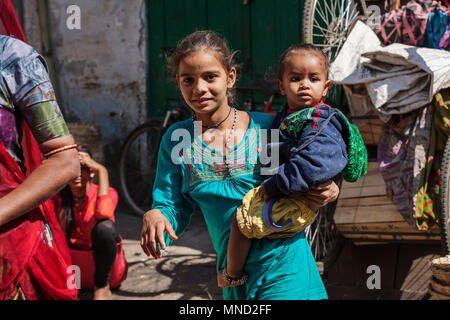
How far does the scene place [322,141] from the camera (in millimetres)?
1649

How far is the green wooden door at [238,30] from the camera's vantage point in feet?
17.5

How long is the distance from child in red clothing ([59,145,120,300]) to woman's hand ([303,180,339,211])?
221cm

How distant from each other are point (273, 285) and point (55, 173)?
→ 0.82 metres

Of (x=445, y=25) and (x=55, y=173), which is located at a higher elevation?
(x=445, y=25)

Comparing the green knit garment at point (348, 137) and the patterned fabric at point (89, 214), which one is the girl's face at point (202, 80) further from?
the patterned fabric at point (89, 214)

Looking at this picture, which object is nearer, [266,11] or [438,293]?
[438,293]

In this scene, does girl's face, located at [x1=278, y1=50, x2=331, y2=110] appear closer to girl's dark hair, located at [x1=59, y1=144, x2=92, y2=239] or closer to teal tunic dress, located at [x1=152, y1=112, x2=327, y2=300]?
teal tunic dress, located at [x1=152, y1=112, x2=327, y2=300]

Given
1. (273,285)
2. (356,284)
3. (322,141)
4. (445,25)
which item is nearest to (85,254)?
(356,284)

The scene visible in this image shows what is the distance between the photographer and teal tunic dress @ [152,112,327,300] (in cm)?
179

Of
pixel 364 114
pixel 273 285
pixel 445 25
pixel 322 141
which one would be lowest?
pixel 273 285

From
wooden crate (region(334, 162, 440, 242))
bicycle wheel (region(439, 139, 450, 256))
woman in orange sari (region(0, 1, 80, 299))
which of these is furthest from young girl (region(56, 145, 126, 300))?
bicycle wheel (region(439, 139, 450, 256))

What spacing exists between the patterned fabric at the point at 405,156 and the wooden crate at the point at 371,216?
0.19m

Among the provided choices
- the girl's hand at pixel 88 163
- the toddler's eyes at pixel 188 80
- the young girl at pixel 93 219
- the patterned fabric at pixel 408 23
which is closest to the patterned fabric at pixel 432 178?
the patterned fabric at pixel 408 23

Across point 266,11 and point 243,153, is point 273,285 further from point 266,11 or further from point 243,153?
point 266,11
